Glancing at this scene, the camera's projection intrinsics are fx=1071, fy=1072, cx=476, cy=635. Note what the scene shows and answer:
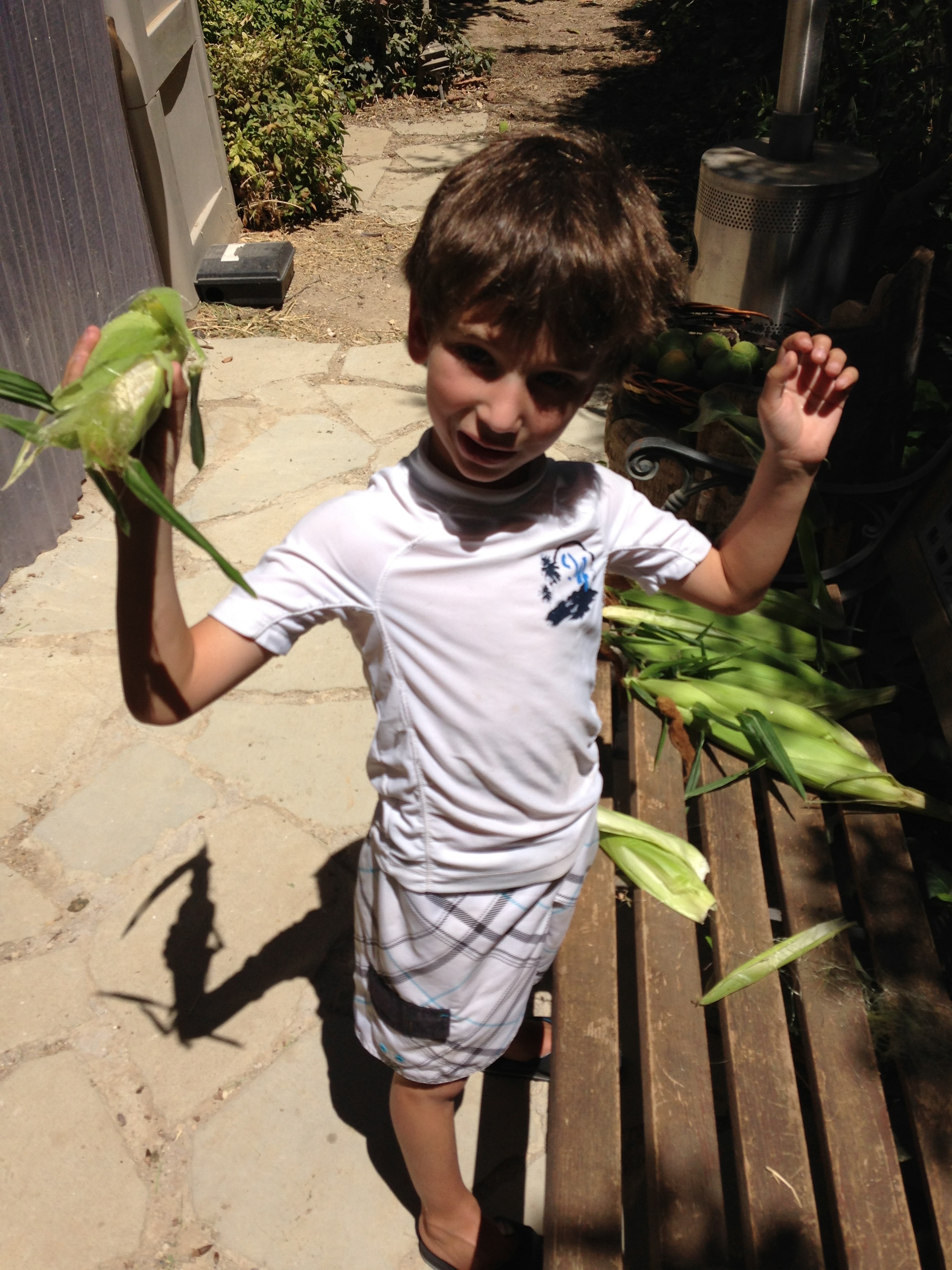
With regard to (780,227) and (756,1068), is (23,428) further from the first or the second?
(780,227)

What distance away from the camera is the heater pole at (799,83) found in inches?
165

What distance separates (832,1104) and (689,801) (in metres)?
0.85

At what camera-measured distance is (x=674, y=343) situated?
10.3 ft

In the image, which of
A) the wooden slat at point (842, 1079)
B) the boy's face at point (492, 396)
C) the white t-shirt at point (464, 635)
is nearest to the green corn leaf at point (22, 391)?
the white t-shirt at point (464, 635)

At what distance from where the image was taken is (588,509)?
152 centimetres

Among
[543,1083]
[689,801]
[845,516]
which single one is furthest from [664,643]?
[543,1083]

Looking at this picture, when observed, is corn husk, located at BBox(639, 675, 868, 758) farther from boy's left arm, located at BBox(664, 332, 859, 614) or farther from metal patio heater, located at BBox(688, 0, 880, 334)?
metal patio heater, located at BBox(688, 0, 880, 334)

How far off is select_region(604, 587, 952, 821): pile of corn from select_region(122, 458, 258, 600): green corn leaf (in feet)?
4.65

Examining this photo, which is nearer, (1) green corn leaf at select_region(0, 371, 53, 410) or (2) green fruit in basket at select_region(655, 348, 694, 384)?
(1) green corn leaf at select_region(0, 371, 53, 410)

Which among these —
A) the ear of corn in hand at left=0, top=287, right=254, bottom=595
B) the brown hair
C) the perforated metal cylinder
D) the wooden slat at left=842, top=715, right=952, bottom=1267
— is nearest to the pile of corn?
the wooden slat at left=842, top=715, right=952, bottom=1267

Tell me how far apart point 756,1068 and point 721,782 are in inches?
26.1

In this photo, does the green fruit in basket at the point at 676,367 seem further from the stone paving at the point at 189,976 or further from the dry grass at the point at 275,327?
the dry grass at the point at 275,327

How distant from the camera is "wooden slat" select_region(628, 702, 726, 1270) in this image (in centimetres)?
153

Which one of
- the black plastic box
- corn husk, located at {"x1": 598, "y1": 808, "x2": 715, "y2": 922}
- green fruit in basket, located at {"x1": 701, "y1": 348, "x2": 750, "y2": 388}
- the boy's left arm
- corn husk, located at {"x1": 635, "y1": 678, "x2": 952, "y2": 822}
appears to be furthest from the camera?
the black plastic box
